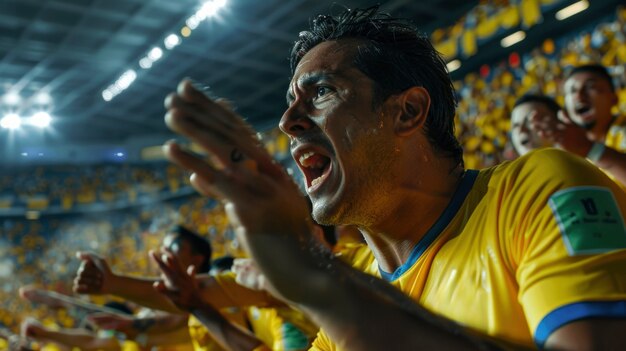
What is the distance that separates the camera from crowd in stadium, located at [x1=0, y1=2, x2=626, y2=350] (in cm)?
262

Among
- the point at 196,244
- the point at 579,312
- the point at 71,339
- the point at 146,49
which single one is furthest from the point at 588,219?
the point at 146,49

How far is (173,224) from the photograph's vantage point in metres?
13.7

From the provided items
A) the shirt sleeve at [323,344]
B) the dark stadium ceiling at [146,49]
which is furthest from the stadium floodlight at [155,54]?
the shirt sleeve at [323,344]

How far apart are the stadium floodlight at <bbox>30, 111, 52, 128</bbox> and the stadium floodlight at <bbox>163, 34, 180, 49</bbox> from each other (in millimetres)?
5546

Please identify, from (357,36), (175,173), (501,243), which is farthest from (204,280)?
(175,173)

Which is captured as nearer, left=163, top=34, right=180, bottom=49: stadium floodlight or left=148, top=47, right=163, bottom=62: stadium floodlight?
left=163, top=34, right=180, bottom=49: stadium floodlight

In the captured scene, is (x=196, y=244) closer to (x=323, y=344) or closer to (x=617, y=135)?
(x=323, y=344)

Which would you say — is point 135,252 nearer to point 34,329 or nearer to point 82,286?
point 34,329

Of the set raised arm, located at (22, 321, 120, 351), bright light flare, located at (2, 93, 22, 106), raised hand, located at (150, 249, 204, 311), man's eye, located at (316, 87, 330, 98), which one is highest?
bright light flare, located at (2, 93, 22, 106)

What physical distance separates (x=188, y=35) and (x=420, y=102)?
8.24m

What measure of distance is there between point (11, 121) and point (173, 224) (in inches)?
178

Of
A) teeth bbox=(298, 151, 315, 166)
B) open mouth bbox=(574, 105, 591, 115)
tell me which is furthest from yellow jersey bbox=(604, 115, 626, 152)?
teeth bbox=(298, 151, 315, 166)

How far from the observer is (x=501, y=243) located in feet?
3.46

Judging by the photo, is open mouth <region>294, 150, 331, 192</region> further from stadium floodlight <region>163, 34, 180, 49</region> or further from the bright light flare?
the bright light flare
